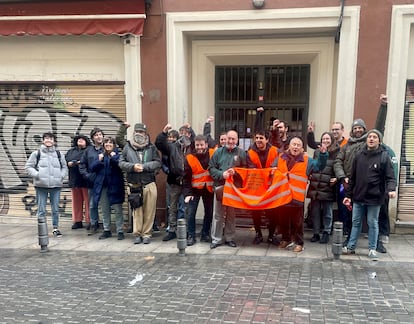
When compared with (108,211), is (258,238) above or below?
below

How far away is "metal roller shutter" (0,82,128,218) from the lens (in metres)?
8.08

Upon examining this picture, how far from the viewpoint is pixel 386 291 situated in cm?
482

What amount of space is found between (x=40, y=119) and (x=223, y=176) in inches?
178

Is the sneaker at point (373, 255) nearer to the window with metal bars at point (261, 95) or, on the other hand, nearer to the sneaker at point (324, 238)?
the sneaker at point (324, 238)

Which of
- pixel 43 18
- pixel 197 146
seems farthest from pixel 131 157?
pixel 43 18

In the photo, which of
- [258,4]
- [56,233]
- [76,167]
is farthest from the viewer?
[76,167]

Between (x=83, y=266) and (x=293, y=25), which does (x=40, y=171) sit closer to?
(x=83, y=266)

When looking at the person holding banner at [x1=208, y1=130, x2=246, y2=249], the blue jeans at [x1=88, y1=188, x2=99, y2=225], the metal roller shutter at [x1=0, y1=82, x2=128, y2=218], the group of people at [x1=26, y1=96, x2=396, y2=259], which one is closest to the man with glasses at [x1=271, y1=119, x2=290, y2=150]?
the group of people at [x1=26, y1=96, x2=396, y2=259]

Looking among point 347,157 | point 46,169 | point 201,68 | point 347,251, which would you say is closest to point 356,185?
point 347,157

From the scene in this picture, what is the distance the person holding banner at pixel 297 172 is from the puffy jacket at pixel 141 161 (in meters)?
2.11

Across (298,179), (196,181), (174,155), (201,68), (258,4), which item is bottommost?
(196,181)

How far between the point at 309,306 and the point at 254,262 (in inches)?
61.0

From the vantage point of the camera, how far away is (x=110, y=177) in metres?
7.05

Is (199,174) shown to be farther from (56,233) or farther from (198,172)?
(56,233)
